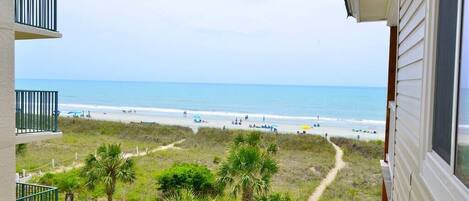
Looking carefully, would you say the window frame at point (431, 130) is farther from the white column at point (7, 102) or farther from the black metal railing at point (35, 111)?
the black metal railing at point (35, 111)

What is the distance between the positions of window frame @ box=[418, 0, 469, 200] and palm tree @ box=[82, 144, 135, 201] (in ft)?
43.2

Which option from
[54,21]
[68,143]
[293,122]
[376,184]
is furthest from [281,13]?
[54,21]

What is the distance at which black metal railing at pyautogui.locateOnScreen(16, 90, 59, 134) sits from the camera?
664cm

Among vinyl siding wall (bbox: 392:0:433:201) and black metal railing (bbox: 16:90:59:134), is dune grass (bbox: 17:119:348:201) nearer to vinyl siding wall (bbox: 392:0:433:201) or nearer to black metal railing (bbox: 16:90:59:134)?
black metal railing (bbox: 16:90:59:134)

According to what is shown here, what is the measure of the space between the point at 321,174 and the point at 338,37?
237ft

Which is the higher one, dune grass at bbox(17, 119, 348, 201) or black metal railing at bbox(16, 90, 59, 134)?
black metal railing at bbox(16, 90, 59, 134)

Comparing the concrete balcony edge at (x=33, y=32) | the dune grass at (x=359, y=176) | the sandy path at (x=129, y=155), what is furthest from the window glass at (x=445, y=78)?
the sandy path at (x=129, y=155)

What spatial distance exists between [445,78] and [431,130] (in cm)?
31

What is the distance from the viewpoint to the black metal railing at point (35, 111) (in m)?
6.64

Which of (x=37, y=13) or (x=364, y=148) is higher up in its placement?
(x=37, y=13)

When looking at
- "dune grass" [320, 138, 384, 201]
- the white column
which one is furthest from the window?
A: "dune grass" [320, 138, 384, 201]

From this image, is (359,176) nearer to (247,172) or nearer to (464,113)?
(247,172)

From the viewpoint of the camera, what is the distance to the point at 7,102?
17.7ft

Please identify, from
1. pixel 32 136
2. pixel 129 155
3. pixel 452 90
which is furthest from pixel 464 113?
pixel 129 155
